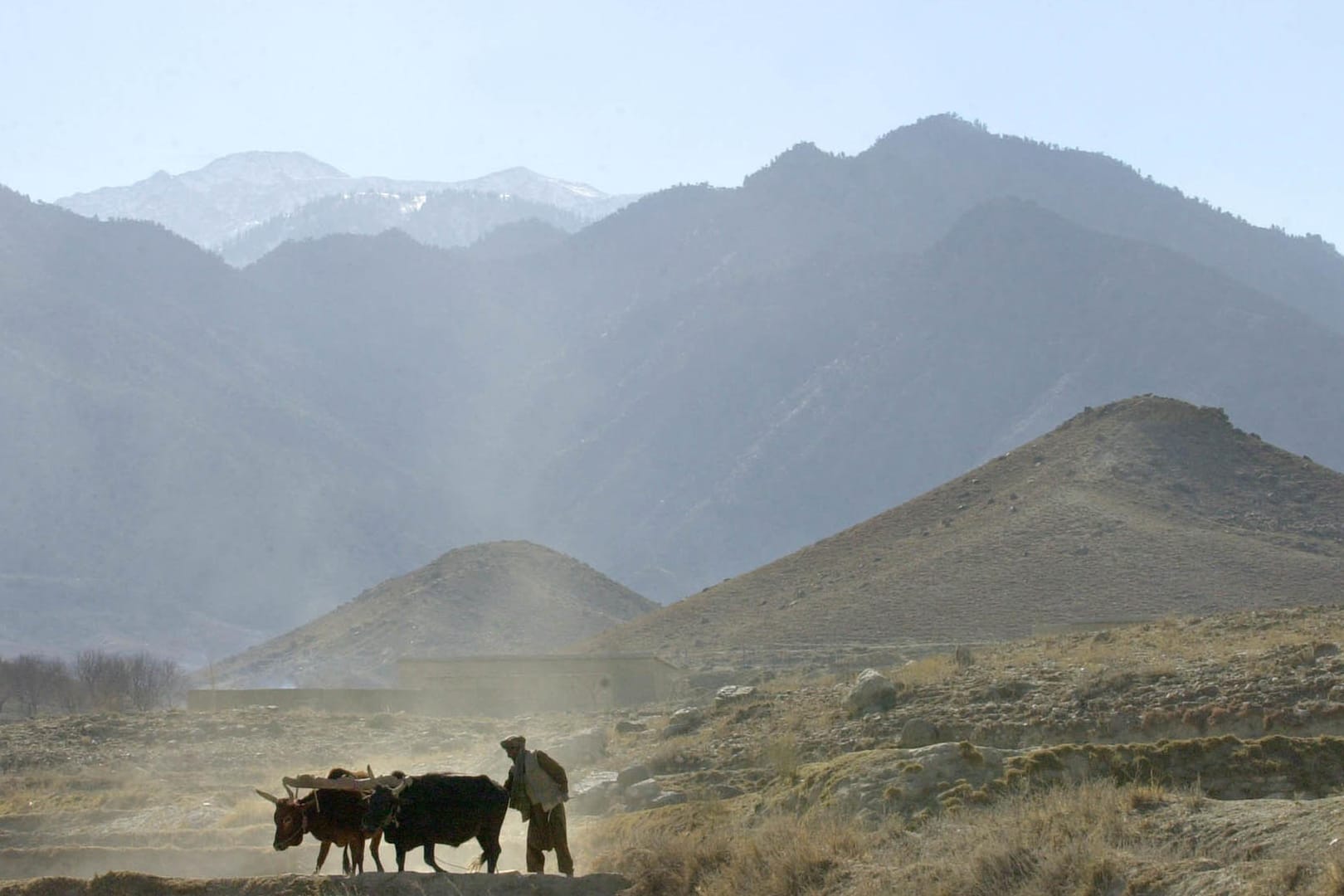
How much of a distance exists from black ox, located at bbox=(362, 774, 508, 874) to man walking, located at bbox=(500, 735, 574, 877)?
8.0 inches

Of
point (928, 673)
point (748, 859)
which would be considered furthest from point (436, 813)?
point (928, 673)

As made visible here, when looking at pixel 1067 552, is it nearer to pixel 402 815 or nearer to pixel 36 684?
pixel 36 684

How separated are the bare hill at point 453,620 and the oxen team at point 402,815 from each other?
69948 mm

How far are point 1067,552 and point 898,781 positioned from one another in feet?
176

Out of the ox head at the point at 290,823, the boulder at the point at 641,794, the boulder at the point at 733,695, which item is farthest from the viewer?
the boulder at the point at 733,695

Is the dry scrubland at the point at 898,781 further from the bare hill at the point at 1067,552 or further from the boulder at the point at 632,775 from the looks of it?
the bare hill at the point at 1067,552

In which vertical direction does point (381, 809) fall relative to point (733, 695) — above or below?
below

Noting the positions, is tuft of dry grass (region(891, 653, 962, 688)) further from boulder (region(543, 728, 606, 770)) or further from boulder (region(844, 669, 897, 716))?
boulder (region(543, 728, 606, 770))

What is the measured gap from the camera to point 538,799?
14352mm

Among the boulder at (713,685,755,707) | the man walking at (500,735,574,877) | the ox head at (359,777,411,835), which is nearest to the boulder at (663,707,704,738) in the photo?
the boulder at (713,685,755,707)

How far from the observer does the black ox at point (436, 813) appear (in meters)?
14.2

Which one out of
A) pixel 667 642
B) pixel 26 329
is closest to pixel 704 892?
pixel 667 642

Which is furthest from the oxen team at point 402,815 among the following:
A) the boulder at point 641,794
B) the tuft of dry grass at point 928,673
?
the tuft of dry grass at point 928,673

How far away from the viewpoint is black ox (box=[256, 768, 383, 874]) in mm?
14383
